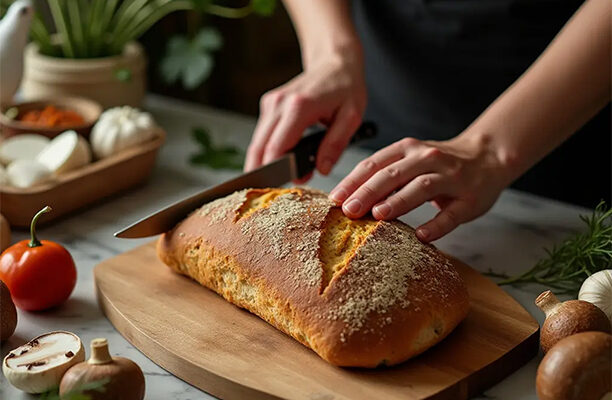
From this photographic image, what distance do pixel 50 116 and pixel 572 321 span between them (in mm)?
1417

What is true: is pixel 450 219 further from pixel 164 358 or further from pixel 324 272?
pixel 164 358

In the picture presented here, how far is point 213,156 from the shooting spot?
220 cm

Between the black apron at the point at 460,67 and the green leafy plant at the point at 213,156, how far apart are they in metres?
0.40

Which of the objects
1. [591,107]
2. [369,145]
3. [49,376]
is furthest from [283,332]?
[369,145]

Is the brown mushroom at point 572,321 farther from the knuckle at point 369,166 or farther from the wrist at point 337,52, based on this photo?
the wrist at point 337,52

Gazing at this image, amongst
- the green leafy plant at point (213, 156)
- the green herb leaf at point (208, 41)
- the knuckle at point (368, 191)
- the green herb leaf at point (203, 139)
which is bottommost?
the green leafy plant at point (213, 156)

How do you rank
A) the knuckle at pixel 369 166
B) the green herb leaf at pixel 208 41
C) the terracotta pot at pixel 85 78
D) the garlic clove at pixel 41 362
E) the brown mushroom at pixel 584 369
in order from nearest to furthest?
the brown mushroom at pixel 584 369, the garlic clove at pixel 41 362, the knuckle at pixel 369 166, the terracotta pot at pixel 85 78, the green herb leaf at pixel 208 41

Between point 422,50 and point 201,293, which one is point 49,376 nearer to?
point 201,293

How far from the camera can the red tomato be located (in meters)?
1.44

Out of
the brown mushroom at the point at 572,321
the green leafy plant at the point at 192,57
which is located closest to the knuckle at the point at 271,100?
the green leafy plant at the point at 192,57

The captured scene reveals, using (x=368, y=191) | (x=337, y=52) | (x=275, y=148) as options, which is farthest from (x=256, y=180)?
(x=337, y=52)

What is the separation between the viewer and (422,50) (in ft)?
7.12

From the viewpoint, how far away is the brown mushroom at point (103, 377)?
113 centimetres

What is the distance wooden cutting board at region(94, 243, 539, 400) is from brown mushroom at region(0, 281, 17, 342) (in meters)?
0.17
